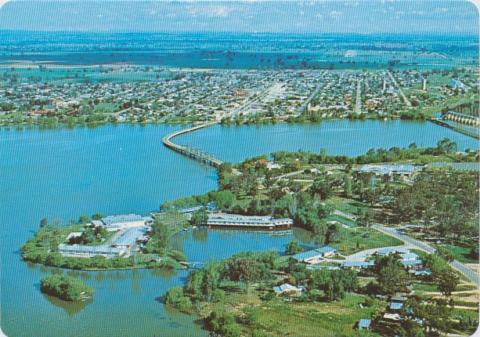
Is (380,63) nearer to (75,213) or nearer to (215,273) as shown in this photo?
(75,213)

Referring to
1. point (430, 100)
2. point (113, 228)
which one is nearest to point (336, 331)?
point (113, 228)

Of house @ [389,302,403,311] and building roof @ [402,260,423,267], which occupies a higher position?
building roof @ [402,260,423,267]

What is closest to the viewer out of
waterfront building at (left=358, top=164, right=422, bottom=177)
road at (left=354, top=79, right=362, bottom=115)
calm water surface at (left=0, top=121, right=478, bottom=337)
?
calm water surface at (left=0, top=121, right=478, bottom=337)

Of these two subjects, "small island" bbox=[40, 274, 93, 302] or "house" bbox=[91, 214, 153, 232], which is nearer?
"small island" bbox=[40, 274, 93, 302]

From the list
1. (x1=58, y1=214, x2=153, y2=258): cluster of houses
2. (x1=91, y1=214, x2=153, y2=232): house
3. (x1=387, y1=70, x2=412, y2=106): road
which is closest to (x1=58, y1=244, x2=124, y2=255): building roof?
(x1=58, y1=214, x2=153, y2=258): cluster of houses

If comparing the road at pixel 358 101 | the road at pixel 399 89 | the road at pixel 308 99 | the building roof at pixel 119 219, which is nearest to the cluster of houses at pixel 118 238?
the building roof at pixel 119 219

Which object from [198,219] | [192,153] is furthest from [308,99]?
[198,219]

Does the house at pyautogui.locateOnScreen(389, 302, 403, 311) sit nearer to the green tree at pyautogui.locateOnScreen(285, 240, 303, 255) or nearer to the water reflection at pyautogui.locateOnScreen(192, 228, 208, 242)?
the green tree at pyautogui.locateOnScreen(285, 240, 303, 255)

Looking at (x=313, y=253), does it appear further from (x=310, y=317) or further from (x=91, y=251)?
(x=91, y=251)
